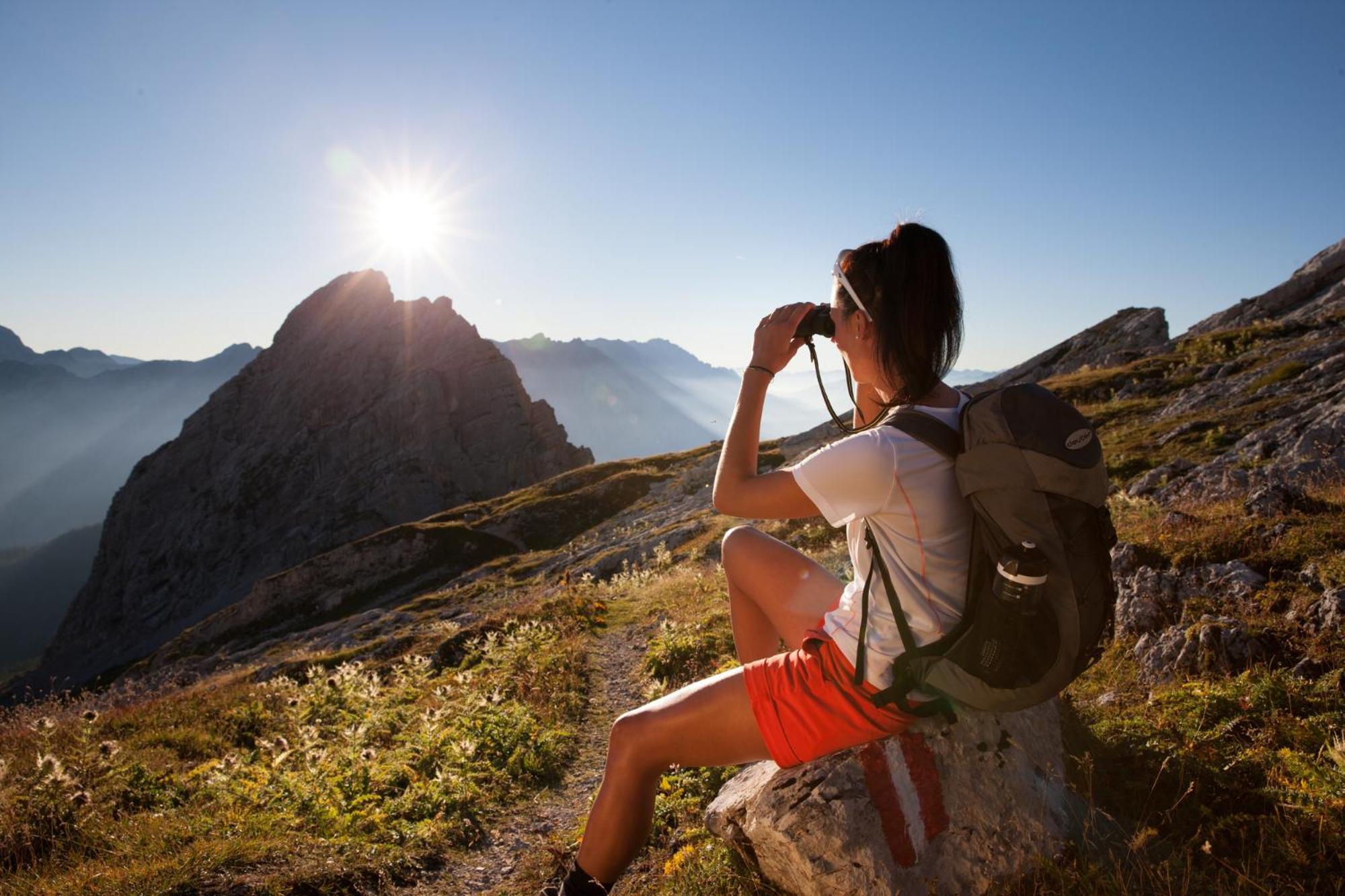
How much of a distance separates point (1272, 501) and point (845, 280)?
25.3ft

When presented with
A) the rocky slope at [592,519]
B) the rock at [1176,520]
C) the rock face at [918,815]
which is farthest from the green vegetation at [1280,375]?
the rock face at [918,815]

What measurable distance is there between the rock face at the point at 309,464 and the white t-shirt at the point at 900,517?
102m

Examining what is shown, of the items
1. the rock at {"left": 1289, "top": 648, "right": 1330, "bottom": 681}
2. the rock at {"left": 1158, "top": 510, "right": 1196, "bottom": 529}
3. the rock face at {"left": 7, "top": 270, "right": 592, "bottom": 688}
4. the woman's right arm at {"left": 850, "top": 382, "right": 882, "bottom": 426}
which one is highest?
the rock face at {"left": 7, "top": 270, "right": 592, "bottom": 688}

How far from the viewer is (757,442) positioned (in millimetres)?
3529

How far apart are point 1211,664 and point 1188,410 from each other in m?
26.7

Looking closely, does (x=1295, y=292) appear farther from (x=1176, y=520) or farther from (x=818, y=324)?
(x=818, y=324)

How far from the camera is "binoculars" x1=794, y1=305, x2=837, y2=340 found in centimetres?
354

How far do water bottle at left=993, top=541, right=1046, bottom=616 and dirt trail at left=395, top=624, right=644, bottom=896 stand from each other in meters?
4.13

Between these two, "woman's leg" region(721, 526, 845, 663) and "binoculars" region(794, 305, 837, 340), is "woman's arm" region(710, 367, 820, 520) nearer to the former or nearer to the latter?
"binoculars" region(794, 305, 837, 340)

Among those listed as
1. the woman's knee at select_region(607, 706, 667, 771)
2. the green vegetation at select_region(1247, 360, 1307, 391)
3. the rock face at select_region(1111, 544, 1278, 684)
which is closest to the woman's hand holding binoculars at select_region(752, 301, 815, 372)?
the woman's knee at select_region(607, 706, 667, 771)

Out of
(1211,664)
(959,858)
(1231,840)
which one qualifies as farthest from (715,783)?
(1211,664)

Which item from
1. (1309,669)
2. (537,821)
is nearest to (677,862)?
(537,821)

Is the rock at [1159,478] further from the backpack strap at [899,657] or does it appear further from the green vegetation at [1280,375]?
the green vegetation at [1280,375]

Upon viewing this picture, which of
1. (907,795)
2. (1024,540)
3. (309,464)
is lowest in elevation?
(907,795)
